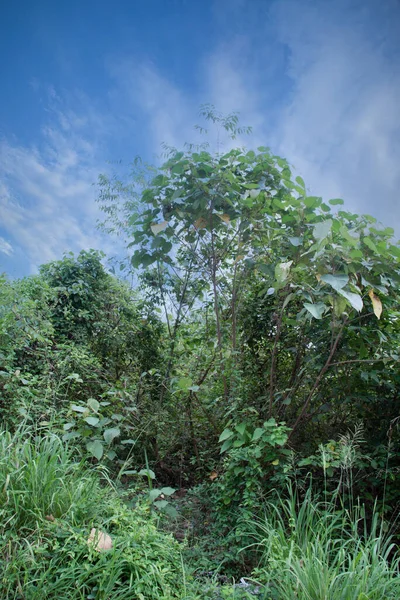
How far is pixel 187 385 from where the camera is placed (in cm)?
217

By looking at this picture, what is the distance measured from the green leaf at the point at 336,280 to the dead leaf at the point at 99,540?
1195 mm

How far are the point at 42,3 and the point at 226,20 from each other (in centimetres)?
163

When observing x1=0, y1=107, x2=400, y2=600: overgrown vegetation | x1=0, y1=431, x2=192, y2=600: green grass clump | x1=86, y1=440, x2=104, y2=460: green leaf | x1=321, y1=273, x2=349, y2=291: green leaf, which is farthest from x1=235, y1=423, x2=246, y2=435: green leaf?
x1=321, y1=273, x2=349, y2=291: green leaf

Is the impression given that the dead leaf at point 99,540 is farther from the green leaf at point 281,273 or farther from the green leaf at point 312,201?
the green leaf at point 312,201

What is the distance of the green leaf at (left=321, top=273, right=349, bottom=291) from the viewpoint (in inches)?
54.7

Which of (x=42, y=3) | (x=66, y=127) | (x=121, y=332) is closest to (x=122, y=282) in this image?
(x=121, y=332)

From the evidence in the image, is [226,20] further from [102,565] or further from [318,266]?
[102,565]

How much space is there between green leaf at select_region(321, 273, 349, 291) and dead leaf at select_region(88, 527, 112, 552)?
1.20 metres

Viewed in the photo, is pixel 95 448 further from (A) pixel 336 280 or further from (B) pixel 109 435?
(A) pixel 336 280

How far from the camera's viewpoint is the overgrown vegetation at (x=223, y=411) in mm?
1259

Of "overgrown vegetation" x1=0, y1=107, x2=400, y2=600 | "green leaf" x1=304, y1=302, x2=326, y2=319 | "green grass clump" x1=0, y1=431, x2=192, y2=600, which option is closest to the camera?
"green grass clump" x1=0, y1=431, x2=192, y2=600

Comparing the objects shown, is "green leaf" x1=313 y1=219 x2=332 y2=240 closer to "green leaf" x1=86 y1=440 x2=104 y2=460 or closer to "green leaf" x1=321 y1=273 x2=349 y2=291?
"green leaf" x1=321 y1=273 x2=349 y2=291

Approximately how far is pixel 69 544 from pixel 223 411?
1.20 meters

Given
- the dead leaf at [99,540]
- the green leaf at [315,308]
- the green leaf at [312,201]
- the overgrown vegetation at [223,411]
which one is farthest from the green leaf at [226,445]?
the green leaf at [312,201]
